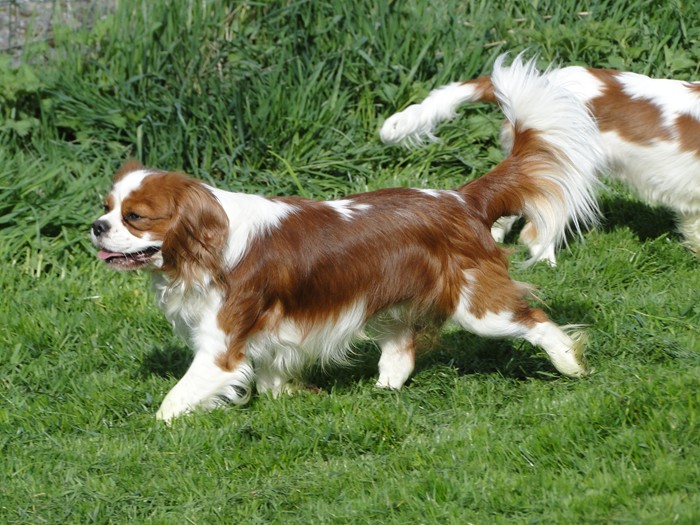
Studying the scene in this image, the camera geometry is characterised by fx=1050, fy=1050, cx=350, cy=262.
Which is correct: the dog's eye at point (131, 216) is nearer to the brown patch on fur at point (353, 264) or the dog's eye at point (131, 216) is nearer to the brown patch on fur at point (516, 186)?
the brown patch on fur at point (353, 264)

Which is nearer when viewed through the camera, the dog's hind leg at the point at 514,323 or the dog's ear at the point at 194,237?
the dog's ear at the point at 194,237

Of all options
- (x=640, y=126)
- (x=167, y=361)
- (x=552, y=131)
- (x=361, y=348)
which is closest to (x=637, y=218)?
(x=640, y=126)

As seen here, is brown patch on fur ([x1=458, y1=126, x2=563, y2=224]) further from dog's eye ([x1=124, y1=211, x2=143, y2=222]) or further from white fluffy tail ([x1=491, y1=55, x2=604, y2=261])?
dog's eye ([x1=124, y1=211, x2=143, y2=222])

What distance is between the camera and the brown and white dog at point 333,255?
Result: 177 inches

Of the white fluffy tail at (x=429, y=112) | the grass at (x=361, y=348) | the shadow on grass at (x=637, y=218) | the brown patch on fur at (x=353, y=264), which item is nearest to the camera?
the grass at (x=361, y=348)

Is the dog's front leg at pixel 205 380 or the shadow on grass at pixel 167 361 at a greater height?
the dog's front leg at pixel 205 380

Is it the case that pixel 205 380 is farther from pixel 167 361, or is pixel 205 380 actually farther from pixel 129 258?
pixel 167 361

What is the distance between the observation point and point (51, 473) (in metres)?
4.26

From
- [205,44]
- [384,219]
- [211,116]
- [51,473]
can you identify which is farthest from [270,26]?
[51,473]

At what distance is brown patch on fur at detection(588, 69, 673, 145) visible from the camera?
6.27 m

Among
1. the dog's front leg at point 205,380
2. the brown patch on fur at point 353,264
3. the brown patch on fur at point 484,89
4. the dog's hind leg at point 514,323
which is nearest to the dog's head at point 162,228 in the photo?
the brown patch on fur at point 353,264

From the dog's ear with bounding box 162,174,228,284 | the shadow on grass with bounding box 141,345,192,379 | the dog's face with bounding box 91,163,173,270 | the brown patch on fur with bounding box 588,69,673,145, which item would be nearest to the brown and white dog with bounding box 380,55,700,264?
the brown patch on fur with bounding box 588,69,673,145

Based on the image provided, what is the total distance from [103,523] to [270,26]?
465cm

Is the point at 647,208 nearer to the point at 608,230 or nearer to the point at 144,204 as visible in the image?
the point at 608,230
